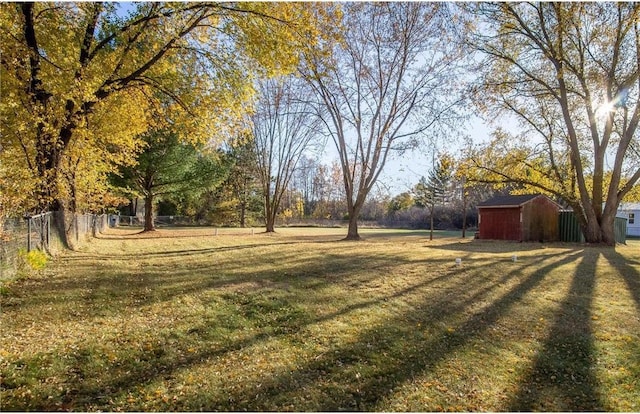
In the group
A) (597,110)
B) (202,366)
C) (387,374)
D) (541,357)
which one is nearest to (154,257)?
(202,366)

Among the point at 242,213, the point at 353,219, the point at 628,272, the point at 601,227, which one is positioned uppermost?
the point at 242,213

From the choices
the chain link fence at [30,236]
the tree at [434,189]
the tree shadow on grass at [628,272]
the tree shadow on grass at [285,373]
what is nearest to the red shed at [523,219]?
the tree at [434,189]

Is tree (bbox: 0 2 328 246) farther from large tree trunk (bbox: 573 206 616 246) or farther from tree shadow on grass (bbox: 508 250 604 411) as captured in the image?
large tree trunk (bbox: 573 206 616 246)

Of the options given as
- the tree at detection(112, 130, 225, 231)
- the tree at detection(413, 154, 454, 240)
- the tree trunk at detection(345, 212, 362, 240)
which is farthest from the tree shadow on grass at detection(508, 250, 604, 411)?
the tree at detection(413, 154, 454, 240)

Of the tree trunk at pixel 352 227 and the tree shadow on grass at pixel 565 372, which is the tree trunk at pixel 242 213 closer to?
the tree trunk at pixel 352 227

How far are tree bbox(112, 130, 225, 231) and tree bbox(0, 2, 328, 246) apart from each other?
1279 centimetres

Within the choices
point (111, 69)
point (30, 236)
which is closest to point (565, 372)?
point (30, 236)

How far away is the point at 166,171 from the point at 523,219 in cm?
2251

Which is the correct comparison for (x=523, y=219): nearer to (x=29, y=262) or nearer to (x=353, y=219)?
(x=353, y=219)

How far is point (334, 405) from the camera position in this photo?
3293mm

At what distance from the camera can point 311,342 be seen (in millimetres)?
4562

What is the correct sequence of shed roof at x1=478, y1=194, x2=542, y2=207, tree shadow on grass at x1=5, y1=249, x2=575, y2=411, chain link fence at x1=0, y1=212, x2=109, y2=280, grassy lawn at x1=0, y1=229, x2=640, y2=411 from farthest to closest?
1. shed roof at x1=478, y1=194, x2=542, y2=207
2. chain link fence at x1=0, y1=212, x2=109, y2=280
3. grassy lawn at x1=0, y1=229, x2=640, y2=411
4. tree shadow on grass at x1=5, y1=249, x2=575, y2=411

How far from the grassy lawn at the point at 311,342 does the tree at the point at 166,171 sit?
56.2 ft

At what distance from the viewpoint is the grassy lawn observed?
133 inches
